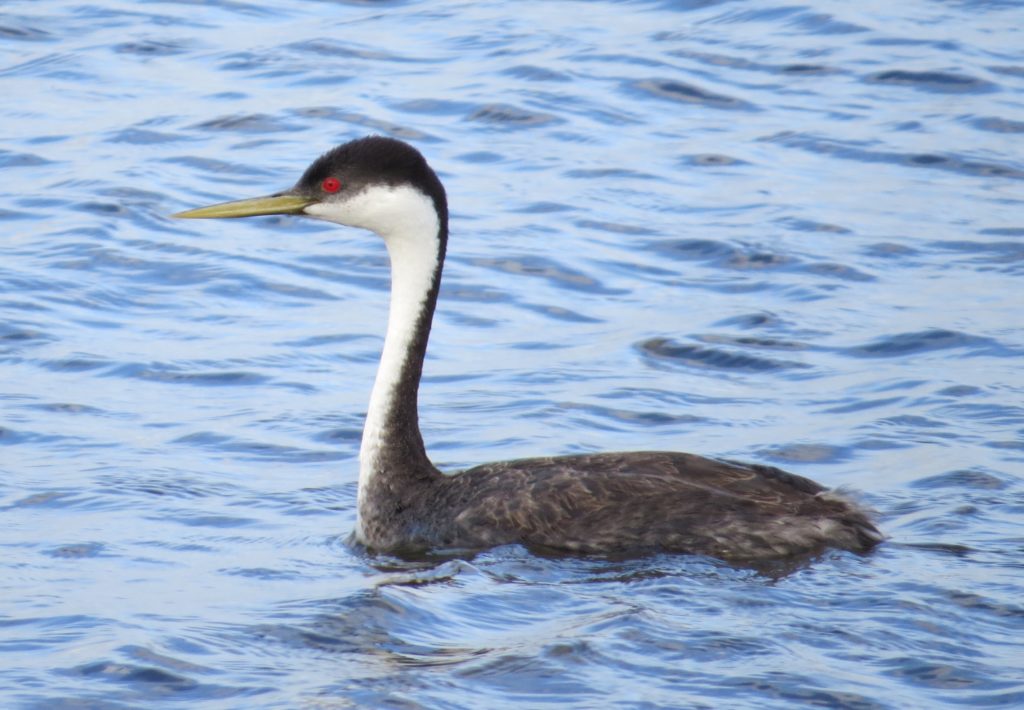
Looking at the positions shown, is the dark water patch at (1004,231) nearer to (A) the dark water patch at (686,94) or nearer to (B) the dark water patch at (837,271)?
(B) the dark water patch at (837,271)

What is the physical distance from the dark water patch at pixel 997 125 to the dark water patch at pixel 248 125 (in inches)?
217

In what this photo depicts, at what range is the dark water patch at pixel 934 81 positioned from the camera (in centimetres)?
1681

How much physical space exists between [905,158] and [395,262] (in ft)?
22.8

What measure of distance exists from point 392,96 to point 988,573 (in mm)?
9586

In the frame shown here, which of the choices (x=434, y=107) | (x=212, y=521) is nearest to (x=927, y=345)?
(x=212, y=521)

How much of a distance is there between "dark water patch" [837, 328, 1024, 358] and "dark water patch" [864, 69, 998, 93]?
5724 mm

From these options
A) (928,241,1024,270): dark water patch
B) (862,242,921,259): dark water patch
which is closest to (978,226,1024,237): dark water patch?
(928,241,1024,270): dark water patch

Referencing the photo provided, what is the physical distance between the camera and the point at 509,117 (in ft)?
53.5

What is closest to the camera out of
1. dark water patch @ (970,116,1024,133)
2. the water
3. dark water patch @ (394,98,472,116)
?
the water

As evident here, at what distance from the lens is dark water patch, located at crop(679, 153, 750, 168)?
15.1 meters

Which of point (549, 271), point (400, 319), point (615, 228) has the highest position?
point (400, 319)

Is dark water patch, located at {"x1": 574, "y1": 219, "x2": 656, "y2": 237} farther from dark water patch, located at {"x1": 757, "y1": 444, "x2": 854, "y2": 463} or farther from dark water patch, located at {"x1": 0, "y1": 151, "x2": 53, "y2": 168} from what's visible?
dark water patch, located at {"x1": 0, "y1": 151, "x2": 53, "y2": 168}

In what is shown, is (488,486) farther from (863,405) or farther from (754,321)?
(754,321)

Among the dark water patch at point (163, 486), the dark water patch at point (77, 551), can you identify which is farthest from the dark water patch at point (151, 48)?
the dark water patch at point (77, 551)
